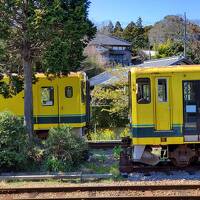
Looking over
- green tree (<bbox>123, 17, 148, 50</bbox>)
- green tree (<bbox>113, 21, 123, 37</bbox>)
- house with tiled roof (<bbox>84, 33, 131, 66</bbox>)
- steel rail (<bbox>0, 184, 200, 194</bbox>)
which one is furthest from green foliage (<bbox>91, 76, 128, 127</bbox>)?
green tree (<bbox>113, 21, 123, 37</bbox>)

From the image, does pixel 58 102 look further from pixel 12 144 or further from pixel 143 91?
pixel 143 91

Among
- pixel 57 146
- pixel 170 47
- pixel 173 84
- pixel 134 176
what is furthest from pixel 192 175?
pixel 170 47

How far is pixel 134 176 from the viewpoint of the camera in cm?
1335

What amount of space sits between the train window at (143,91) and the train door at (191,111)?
3.32 ft

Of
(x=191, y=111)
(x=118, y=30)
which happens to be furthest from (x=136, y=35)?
(x=191, y=111)

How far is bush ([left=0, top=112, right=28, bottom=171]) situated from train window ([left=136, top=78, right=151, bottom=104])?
3.57 m

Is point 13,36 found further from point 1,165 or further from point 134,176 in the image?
point 134,176

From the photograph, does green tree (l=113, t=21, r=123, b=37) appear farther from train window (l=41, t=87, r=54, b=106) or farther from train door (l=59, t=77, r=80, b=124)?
train window (l=41, t=87, r=54, b=106)

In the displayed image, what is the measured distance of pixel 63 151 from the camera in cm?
1423

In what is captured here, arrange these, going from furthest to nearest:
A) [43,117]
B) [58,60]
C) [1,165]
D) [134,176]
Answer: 1. [43,117]
2. [58,60]
3. [1,165]
4. [134,176]

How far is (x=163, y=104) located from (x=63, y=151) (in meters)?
3.14

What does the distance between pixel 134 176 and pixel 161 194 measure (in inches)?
97.4

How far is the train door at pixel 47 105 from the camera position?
20516 millimetres

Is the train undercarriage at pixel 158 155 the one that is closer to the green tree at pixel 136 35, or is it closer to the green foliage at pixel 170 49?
the green foliage at pixel 170 49
